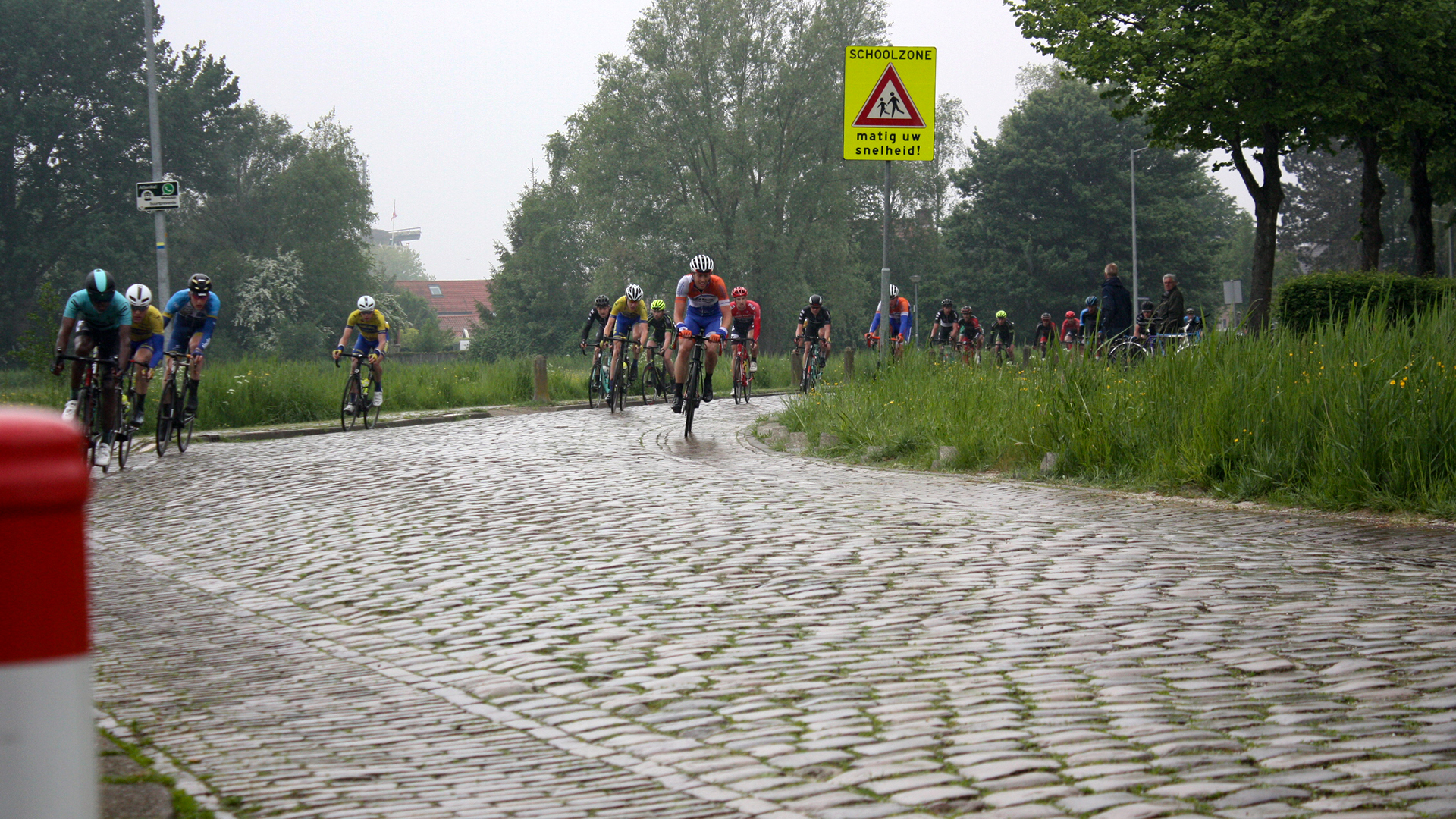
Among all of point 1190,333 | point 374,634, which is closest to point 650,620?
point 374,634

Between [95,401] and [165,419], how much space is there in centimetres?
197

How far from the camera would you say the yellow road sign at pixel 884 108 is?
1561 cm

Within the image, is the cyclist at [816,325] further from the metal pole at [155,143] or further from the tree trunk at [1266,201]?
the metal pole at [155,143]

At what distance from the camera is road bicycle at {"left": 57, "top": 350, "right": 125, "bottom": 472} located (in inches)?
492

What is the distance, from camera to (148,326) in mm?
13602

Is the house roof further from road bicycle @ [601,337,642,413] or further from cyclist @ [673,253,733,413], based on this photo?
cyclist @ [673,253,733,413]

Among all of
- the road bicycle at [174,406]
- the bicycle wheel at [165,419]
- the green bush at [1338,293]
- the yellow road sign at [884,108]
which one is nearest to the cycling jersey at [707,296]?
the yellow road sign at [884,108]

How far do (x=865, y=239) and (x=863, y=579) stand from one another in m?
62.4

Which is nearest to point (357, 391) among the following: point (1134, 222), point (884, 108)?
point (884, 108)

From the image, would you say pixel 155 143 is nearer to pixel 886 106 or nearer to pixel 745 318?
pixel 745 318

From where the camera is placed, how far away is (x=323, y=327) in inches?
2648

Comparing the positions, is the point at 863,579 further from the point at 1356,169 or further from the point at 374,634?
the point at 1356,169

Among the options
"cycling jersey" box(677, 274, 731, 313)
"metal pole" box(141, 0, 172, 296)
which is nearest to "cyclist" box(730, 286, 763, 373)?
"cycling jersey" box(677, 274, 731, 313)

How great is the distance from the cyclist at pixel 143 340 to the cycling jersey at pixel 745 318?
10.3 meters
